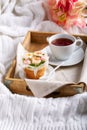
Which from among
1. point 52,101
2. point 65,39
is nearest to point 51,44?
point 65,39

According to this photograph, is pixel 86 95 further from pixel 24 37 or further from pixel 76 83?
pixel 24 37

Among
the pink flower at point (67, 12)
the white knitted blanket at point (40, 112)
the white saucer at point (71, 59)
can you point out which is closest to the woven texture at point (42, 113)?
the white knitted blanket at point (40, 112)


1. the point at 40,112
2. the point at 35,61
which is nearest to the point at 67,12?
the point at 35,61

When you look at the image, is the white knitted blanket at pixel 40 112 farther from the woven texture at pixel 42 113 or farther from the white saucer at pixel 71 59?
the white saucer at pixel 71 59

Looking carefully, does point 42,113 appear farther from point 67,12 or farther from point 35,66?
point 67,12

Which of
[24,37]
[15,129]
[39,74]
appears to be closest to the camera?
[15,129]

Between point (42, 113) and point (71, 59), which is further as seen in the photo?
point (71, 59)
